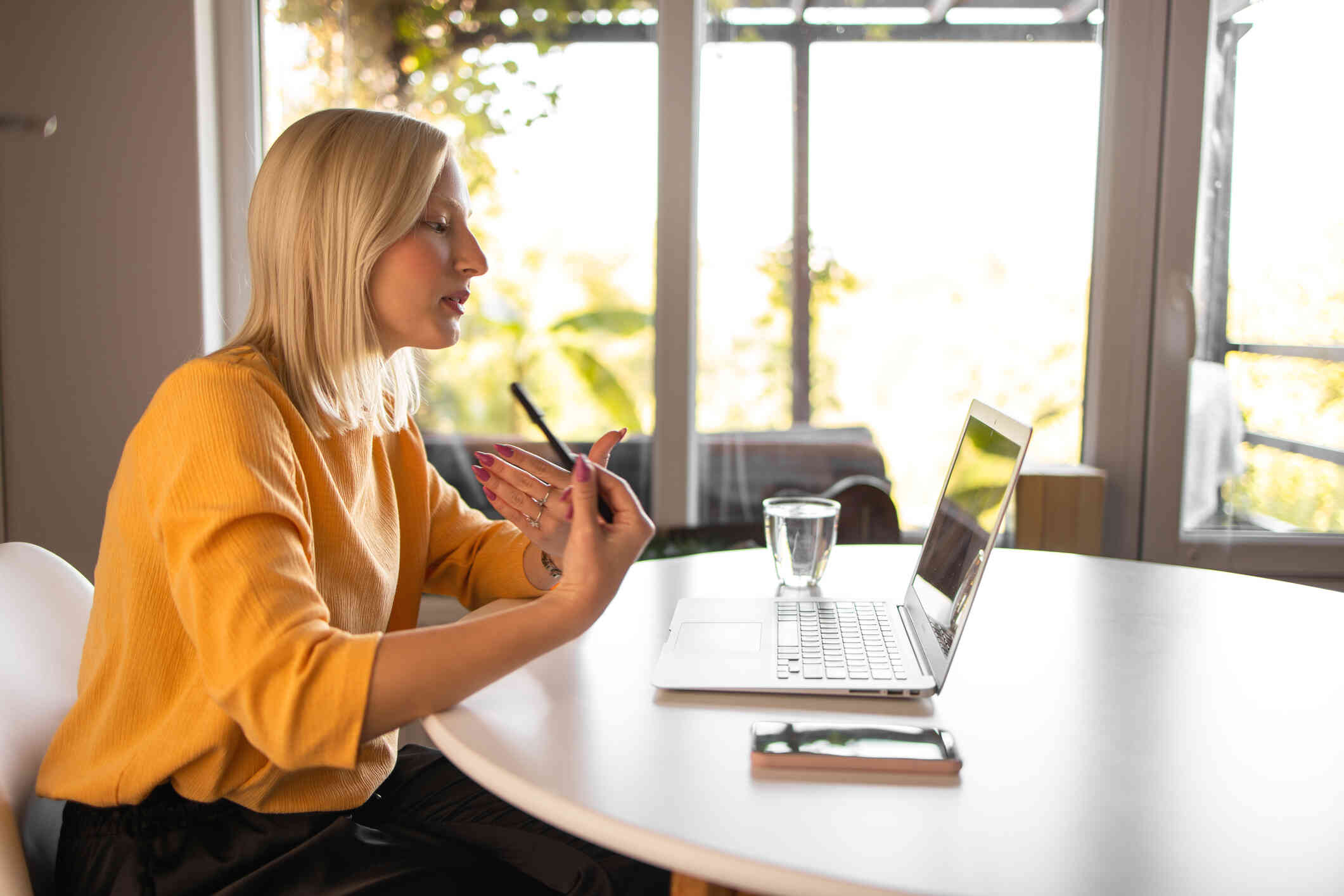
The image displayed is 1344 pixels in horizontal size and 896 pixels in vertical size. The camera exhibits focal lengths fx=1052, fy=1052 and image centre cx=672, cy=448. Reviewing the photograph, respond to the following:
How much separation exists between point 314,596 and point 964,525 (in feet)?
2.16

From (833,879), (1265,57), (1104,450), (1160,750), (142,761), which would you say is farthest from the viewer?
(1104,450)

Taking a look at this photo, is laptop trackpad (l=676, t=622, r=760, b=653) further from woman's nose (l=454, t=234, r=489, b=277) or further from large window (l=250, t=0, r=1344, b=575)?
large window (l=250, t=0, r=1344, b=575)

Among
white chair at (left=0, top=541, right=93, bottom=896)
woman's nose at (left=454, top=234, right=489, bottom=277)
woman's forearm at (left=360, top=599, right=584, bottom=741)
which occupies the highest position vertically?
woman's nose at (left=454, top=234, right=489, bottom=277)

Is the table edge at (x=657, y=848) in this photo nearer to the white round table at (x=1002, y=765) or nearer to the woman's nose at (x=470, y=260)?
the white round table at (x=1002, y=765)

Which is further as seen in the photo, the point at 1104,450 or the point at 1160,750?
the point at 1104,450

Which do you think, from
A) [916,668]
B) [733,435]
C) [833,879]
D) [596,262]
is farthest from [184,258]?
[833,879]

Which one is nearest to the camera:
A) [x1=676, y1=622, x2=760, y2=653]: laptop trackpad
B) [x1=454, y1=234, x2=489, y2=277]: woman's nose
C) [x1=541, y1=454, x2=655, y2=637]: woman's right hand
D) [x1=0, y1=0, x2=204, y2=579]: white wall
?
[x1=541, y1=454, x2=655, y2=637]: woman's right hand

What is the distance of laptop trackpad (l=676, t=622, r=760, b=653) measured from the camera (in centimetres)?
109

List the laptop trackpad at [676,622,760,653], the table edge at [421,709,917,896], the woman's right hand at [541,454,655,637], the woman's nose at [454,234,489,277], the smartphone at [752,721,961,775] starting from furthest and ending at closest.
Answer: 1. the woman's nose at [454,234,489,277]
2. the laptop trackpad at [676,622,760,653]
3. the woman's right hand at [541,454,655,637]
4. the smartphone at [752,721,961,775]
5. the table edge at [421,709,917,896]

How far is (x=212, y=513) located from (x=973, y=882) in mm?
650

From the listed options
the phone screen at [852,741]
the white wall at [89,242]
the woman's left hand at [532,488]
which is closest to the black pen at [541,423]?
the woman's left hand at [532,488]

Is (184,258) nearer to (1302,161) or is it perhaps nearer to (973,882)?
(973,882)

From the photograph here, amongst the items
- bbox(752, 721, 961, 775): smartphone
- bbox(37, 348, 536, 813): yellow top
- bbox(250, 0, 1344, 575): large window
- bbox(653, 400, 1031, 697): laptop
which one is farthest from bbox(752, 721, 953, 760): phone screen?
bbox(250, 0, 1344, 575): large window

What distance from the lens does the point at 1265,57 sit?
2475 mm
